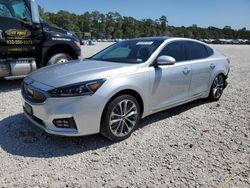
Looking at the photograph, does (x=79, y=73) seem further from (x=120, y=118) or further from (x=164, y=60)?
(x=164, y=60)

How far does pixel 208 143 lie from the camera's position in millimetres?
4051

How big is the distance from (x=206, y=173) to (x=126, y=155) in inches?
41.8

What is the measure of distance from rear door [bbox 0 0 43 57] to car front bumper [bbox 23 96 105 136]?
389 cm

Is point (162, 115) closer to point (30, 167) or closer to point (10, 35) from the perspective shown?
point (30, 167)

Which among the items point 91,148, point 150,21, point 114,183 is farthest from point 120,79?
point 150,21

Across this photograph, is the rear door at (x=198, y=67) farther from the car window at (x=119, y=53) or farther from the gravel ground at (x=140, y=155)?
the car window at (x=119, y=53)

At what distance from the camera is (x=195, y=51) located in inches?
217

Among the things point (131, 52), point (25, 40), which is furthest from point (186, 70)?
point (25, 40)

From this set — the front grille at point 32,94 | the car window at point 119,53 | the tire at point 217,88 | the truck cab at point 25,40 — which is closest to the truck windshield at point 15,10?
the truck cab at point 25,40

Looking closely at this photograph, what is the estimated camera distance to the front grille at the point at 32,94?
12.0 feet

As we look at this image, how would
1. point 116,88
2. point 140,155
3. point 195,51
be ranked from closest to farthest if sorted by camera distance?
point 140,155, point 116,88, point 195,51

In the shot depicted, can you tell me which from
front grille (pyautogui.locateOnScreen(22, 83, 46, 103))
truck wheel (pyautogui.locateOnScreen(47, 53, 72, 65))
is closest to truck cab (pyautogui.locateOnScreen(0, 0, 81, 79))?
truck wheel (pyautogui.locateOnScreen(47, 53, 72, 65))

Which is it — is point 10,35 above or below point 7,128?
above

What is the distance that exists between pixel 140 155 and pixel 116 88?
0.99 metres
